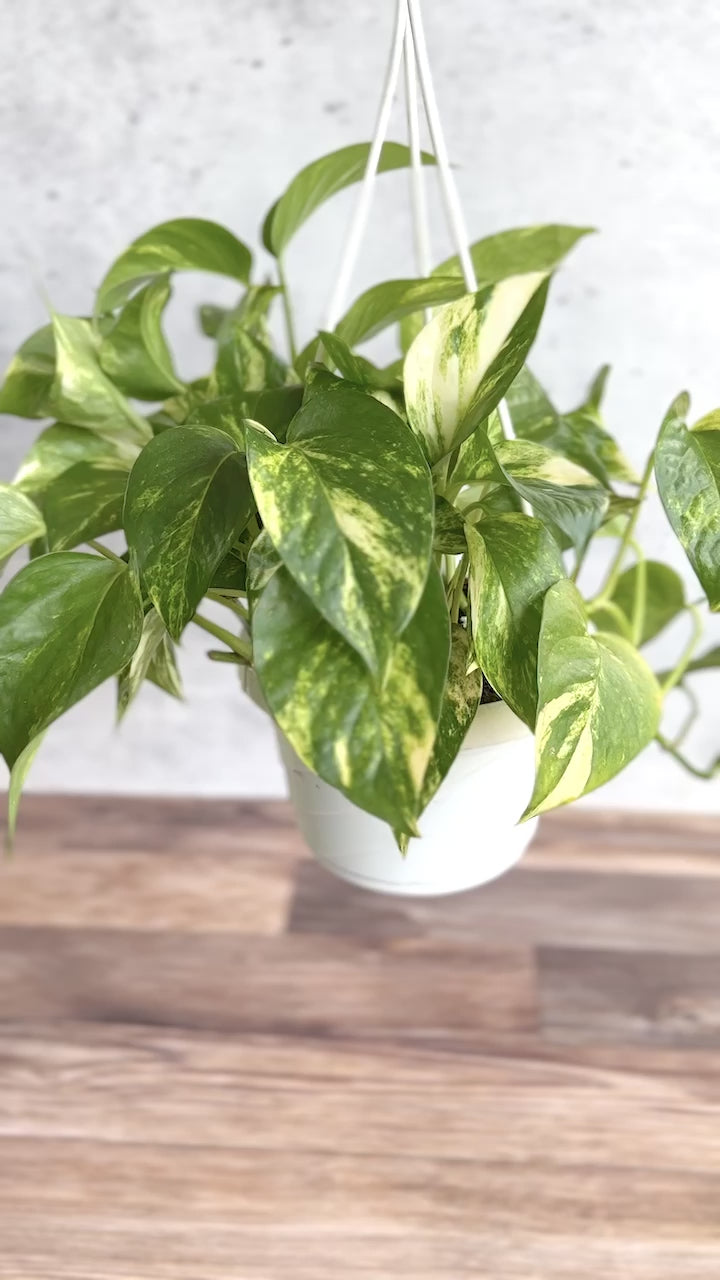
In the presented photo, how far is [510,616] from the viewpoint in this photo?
501 mm

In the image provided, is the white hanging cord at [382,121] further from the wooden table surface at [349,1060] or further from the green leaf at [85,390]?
the wooden table surface at [349,1060]

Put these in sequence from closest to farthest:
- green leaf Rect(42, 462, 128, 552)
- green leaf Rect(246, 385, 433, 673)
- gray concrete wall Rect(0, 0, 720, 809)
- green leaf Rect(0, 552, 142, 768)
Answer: green leaf Rect(246, 385, 433, 673) → green leaf Rect(0, 552, 142, 768) → green leaf Rect(42, 462, 128, 552) → gray concrete wall Rect(0, 0, 720, 809)

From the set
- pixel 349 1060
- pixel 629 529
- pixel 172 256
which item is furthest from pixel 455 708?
pixel 349 1060

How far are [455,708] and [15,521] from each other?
0.28 metres

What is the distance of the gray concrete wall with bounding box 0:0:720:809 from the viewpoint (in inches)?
33.4

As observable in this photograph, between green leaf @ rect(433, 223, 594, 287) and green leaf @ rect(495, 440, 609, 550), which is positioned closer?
green leaf @ rect(495, 440, 609, 550)

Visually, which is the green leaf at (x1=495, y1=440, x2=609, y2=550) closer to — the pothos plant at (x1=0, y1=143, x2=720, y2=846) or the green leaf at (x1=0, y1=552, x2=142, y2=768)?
the pothos plant at (x1=0, y1=143, x2=720, y2=846)

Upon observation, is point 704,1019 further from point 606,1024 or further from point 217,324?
point 217,324

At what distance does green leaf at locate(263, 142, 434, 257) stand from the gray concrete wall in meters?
0.23

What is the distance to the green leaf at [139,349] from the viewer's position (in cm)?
69

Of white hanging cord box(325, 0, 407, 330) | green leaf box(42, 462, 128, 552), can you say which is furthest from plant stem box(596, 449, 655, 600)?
green leaf box(42, 462, 128, 552)

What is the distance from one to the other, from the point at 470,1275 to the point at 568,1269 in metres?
0.07

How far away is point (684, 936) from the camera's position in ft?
3.26

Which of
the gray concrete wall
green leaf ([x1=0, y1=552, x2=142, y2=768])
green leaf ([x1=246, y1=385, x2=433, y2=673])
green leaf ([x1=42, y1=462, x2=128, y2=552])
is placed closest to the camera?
green leaf ([x1=246, y1=385, x2=433, y2=673])
